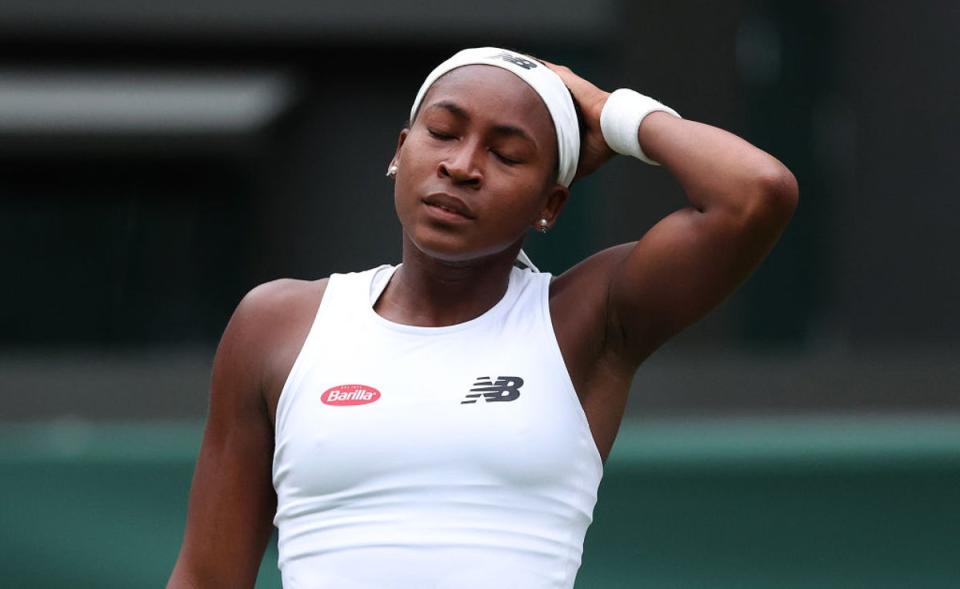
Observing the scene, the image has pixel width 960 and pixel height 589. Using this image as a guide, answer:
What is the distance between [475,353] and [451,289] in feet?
0.52

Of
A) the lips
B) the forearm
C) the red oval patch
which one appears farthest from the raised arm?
Answer: the red oval patch

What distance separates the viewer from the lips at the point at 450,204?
7.95 feet

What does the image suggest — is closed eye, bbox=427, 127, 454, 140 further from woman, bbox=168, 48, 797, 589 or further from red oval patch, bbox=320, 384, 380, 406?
red oval patch, bbox=320, 384, 380, 406

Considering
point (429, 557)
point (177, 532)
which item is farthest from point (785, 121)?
point (429, 557)

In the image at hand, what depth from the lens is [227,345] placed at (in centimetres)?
264

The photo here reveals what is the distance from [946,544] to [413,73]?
7.25 feet

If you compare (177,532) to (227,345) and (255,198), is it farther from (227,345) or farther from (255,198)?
(227,345)

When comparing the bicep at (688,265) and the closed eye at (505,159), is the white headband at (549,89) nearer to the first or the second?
the closed eye at (505,159)

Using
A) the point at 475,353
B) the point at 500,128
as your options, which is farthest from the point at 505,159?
the point at 475,353

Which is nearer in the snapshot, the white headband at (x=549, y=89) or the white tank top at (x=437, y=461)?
the white tank top at (x=437, y=461)

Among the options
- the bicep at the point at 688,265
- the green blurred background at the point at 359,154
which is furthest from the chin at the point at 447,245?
the green blurred background at the point at 359,154

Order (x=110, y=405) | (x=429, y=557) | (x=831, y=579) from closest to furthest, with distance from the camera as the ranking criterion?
(x=429, y=557) < (x=831, y=579) < (x=110, y=405)

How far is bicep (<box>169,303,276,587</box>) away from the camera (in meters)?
2.61

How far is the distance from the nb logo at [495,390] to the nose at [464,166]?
30 cm
